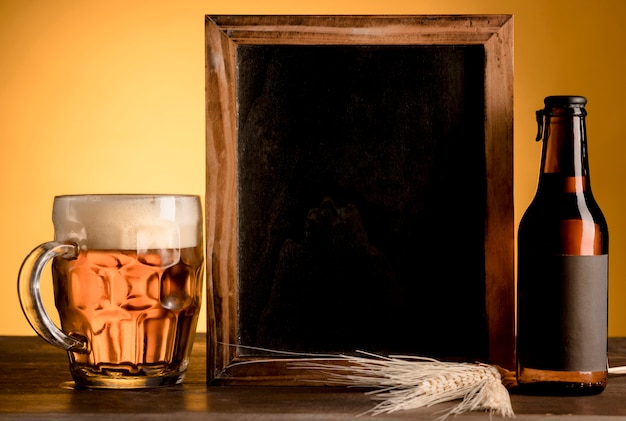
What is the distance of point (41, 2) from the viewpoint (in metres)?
2.07

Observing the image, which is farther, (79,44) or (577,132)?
(79,44)

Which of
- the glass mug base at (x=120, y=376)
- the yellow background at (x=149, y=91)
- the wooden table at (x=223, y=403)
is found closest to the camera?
the wooden table at (x=223, y=403)

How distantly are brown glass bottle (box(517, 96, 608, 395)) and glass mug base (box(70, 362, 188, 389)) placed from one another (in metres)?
0.39

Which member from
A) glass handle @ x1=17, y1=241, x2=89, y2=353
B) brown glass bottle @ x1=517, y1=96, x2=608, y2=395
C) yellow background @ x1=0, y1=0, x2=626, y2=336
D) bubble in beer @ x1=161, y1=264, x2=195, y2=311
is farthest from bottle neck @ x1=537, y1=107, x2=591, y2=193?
yellow background @ x1=0, y1=0, x2=626, y2=336

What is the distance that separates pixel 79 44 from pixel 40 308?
138 centimetres

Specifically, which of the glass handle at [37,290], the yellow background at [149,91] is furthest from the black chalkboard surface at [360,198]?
the yellow background at [149,91]

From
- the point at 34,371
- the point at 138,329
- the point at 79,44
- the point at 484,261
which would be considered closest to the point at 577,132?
the point at 484,261

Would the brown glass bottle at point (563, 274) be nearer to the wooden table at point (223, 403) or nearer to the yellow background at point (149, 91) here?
the wooden table at point (223, 403)

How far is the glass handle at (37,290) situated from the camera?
2.68 ft

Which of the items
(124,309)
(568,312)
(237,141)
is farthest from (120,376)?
(568,312)

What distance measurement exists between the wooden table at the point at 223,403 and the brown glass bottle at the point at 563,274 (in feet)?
0.10

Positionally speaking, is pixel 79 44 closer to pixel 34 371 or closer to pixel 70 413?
pixel 34 371

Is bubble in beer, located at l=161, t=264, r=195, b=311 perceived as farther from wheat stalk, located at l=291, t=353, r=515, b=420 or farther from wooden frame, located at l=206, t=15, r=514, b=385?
wheat stalk, located at l=291, t=353, r=515, b=420

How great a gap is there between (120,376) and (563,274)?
476 mm
